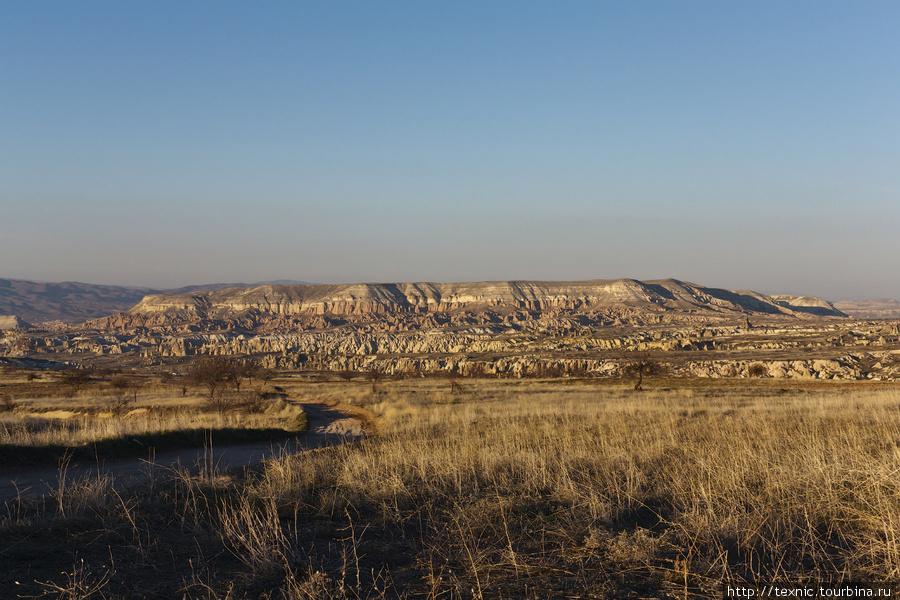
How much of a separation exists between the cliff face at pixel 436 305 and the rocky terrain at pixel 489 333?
577mm

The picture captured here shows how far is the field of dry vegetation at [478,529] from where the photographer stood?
4.66 meters

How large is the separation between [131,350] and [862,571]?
5422 inches

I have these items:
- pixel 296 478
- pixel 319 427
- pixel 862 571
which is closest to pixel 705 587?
pixel 862 571

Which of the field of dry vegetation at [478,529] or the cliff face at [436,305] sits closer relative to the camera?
the field of dry vegetation at [478,529]

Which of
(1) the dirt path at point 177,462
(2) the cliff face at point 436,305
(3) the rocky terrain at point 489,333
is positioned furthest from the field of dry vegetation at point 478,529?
(2) the cliff face at point 436,305

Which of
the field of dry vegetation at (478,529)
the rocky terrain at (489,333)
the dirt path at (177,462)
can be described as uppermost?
the field of dry vegetation at (478,529)

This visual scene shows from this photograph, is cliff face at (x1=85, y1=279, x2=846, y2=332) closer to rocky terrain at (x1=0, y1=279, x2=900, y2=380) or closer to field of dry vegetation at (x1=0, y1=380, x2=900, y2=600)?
rocky terrain at (x1=0, y1=279, x2=900, y2=380)

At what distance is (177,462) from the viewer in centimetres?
1467

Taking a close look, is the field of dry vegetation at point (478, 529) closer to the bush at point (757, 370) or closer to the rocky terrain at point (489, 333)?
the bush at point (757, 370)

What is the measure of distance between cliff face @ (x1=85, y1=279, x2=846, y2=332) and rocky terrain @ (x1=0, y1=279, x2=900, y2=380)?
577mm

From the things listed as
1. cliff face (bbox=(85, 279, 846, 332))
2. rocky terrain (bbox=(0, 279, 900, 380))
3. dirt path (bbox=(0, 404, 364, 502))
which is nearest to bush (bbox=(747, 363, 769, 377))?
rocky terrain (bbox=(0, 279, 900, 380))

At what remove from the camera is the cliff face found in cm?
16575

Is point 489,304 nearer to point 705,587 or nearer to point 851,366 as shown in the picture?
point 851,366

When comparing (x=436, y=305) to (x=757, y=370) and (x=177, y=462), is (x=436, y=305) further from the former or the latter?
(x=177, y=462)
